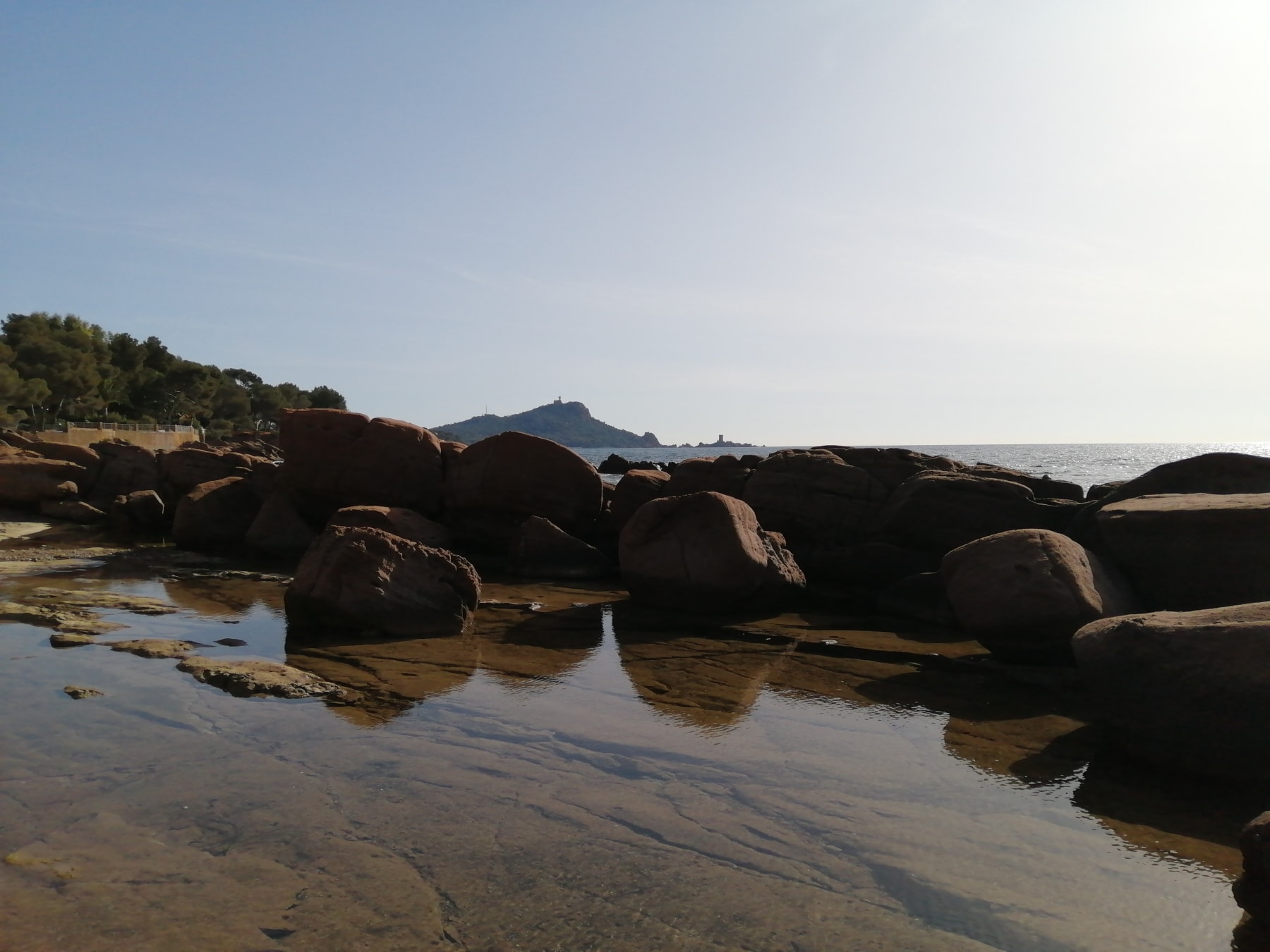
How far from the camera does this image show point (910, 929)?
4395mm

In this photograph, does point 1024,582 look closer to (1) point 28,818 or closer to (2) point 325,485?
(1) point 28,818

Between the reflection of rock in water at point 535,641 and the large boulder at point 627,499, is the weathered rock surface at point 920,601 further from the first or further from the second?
the large boulder at point 627,499

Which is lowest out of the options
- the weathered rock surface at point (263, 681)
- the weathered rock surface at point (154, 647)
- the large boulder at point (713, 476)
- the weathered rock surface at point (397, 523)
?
the weathered rock surface at point (154, 647)

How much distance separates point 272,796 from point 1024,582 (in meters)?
7.37

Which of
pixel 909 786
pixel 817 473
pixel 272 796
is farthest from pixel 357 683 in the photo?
pixel 817 473

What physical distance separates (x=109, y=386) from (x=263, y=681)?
6951cm

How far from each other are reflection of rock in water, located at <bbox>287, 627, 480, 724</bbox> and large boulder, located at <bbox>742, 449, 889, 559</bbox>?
7.21m

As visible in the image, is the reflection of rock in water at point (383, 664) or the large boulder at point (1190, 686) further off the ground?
the large boulder at point (1190, 686)

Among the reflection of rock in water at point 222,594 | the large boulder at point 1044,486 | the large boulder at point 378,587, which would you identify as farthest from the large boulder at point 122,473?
the large boulder at point 1044,486

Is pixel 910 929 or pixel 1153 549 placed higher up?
pixel 1153 549

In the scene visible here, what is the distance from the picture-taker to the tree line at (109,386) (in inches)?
2218

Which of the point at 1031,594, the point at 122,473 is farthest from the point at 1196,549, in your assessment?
the point at 122,473

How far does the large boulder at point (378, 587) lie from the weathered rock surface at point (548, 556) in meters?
5.00

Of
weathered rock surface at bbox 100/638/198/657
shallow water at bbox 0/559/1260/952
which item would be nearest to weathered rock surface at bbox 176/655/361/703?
shallow water at bbox 0/559/1260/952
